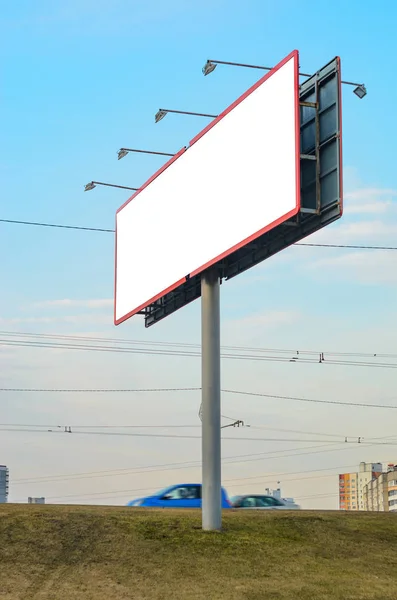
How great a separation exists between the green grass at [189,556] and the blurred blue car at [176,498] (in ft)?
29.2

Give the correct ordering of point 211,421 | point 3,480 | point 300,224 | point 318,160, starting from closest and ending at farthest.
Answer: point 318,160 < point 300,224 < point 211,421 < point 3,480

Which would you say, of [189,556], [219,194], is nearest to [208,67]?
[219,194]

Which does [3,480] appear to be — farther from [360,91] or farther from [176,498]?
[360,91]

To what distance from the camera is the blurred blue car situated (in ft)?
115

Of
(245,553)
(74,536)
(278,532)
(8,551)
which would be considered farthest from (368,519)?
(8,551)

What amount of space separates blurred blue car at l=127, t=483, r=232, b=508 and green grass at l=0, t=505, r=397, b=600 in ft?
29.2

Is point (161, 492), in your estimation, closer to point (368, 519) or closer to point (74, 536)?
point (368, 519)

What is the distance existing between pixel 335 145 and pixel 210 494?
937 centimetres

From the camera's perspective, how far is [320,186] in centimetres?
2231

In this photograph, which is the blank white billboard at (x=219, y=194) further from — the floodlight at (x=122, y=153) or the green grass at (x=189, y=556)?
the green grass at (x=189, y=556)

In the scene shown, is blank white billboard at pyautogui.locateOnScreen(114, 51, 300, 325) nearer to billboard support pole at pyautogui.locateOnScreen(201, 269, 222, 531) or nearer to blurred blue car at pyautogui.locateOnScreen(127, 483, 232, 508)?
billboard support pole at pyautogui.locateOnScreen(201, 269, 222, 531)

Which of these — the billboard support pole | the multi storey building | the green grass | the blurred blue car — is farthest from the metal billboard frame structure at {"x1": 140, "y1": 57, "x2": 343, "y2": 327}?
the multi storey building

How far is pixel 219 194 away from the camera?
25141 mm

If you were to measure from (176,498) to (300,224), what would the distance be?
16.0 meters
